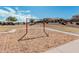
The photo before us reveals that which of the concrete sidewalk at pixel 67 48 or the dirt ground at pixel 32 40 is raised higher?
the dirt ground at pixel 32 40

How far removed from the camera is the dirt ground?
3.14 m

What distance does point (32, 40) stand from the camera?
3.19m

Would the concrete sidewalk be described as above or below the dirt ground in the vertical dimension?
below

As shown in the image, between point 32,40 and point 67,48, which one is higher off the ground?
point 32,40

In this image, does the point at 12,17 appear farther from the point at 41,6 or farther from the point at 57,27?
the point at 57,27

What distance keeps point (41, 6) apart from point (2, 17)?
1.89 ft

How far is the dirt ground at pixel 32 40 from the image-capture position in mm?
3145
